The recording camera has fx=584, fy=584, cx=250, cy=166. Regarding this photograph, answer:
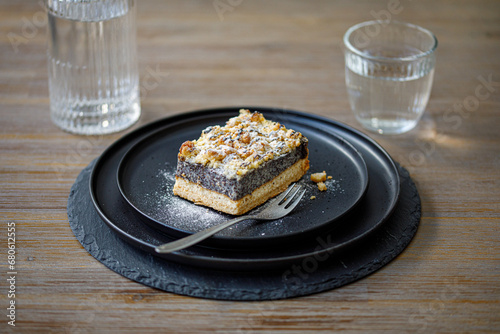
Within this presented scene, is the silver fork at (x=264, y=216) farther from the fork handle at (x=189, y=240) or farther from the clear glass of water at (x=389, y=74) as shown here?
the clear glass of water at (x=389, y=74)

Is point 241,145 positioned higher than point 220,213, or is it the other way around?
point 241,145

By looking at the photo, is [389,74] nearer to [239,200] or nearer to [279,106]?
[279,106]

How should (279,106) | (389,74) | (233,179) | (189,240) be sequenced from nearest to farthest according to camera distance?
(189,240)
(233,179)
(389,74)
(279,106)

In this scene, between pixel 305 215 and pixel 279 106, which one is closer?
pixel 305 215

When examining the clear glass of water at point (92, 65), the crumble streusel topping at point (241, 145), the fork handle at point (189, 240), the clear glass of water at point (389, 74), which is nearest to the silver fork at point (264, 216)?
the fork handle at point (189, 240)

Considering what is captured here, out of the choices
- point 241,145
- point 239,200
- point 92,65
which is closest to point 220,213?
point 239,200

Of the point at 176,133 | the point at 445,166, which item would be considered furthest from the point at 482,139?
the point at 176,133
